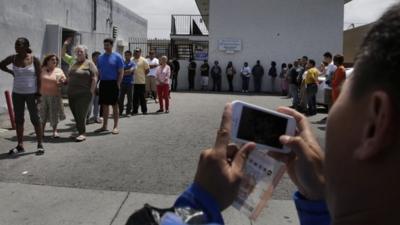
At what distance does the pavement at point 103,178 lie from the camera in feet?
17.7

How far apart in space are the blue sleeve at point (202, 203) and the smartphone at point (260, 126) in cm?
26

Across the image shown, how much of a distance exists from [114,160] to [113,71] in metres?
2.95

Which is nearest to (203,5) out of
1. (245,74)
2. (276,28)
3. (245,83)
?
(276,28)

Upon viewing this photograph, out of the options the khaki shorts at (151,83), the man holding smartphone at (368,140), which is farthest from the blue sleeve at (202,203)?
the khaki shorts at (151,83)

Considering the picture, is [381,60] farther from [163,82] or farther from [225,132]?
[163,82]

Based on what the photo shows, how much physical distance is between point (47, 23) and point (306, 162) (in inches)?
592

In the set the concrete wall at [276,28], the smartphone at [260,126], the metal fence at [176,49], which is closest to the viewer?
the smartphone at [260,126]

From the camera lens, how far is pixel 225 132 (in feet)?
4.59

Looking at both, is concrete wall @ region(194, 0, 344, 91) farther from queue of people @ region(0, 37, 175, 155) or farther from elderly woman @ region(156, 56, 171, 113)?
queue of people @ region(0, 37, 175, 155)

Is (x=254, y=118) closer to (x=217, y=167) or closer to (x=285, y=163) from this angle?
(x=285, y=163)

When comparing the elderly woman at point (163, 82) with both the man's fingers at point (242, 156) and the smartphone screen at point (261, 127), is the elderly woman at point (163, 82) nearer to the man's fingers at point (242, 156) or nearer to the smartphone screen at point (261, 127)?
the smartphone screen at point (261, 127)

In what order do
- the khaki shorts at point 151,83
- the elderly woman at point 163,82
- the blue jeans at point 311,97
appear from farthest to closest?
the khaki shorts at point 151,83
the blue jeans at point 311,97
the elderly woman at point 163,82

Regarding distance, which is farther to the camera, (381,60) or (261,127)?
(261,127)

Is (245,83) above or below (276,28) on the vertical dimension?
below
